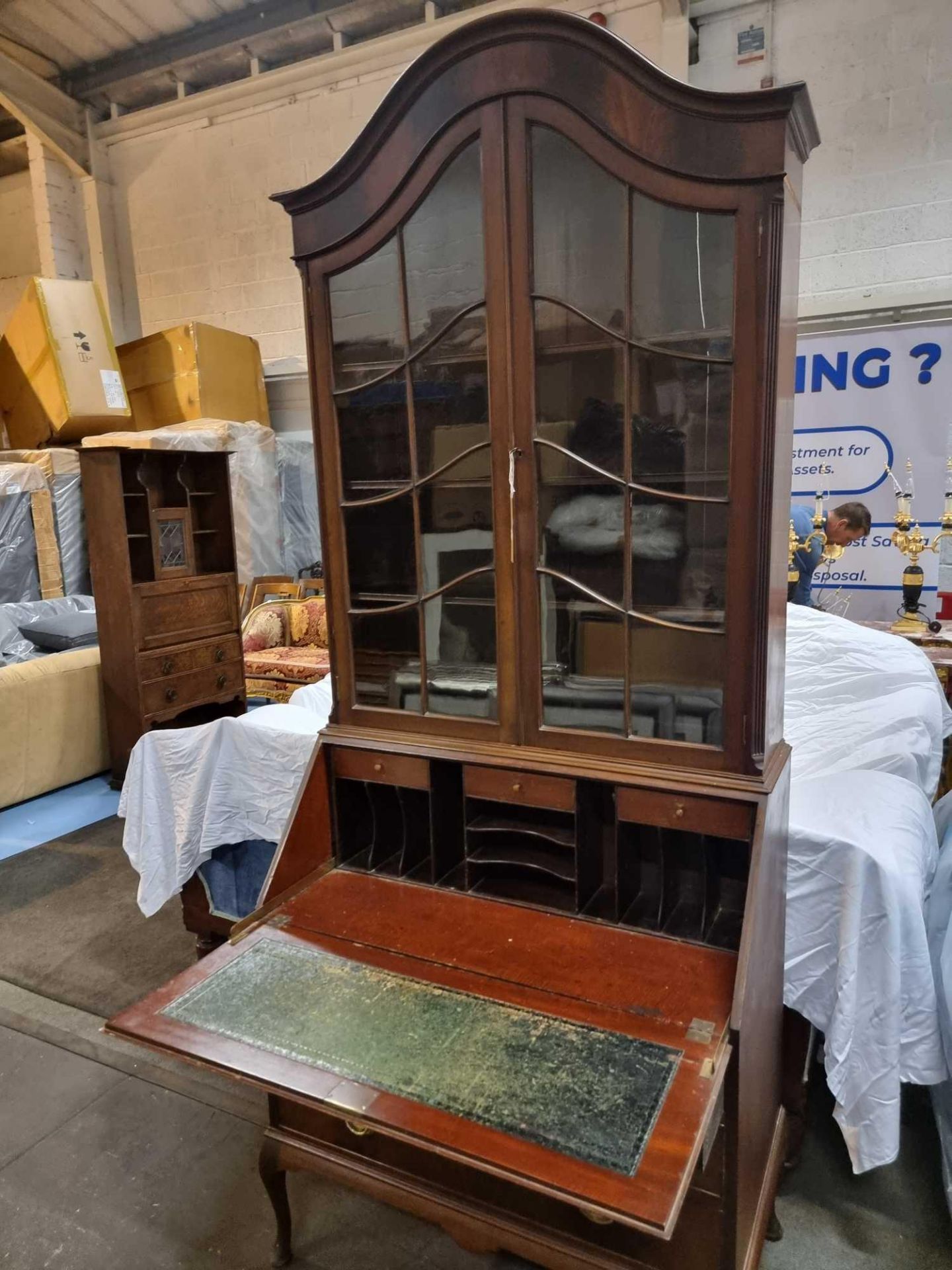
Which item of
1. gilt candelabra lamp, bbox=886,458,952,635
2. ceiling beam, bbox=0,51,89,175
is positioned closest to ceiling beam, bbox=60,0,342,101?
ceiling beam, bbox=0,51,89,175

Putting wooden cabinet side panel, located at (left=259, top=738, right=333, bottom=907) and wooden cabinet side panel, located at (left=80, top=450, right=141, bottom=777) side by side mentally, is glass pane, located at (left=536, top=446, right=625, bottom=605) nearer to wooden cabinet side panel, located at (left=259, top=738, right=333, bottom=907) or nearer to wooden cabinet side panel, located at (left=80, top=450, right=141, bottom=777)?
wooden cabinet side panel, located at (left=259, top=738, right=333, bottom=907)

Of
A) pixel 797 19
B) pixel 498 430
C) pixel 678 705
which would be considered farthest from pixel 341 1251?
pixel 797 19

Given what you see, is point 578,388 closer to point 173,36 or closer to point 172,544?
point 172,544

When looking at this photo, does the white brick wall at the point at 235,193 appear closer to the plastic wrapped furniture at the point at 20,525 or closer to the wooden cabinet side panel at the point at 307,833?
the plastic wrapped furniture at the point at 20,525

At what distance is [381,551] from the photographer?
145cm

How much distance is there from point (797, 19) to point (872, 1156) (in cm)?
419

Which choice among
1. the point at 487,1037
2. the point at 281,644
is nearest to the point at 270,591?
the point at 281,644

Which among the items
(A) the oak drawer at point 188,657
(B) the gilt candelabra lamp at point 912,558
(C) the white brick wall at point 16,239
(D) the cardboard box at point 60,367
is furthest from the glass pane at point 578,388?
(C) the white brick wall at point 16,239

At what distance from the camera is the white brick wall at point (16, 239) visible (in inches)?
222

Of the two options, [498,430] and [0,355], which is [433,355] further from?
[0,355]

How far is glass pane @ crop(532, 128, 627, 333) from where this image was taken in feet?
3.86

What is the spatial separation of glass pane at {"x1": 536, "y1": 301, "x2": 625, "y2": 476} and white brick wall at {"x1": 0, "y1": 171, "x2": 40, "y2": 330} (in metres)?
5.64

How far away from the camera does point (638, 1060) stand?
40.0 inches

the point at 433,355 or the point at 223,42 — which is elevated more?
the point at 223,42
